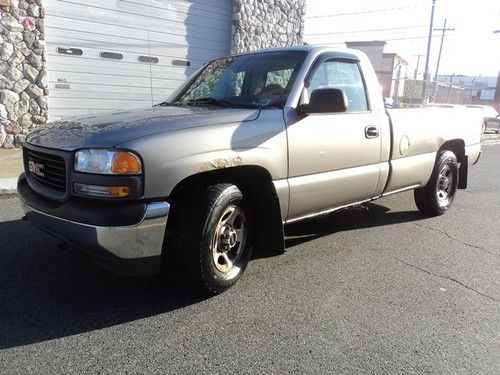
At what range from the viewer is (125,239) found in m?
2.76

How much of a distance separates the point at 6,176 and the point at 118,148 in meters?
4.73

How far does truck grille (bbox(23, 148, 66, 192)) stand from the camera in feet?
9.89

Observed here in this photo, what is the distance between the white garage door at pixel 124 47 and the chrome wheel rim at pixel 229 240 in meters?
6.92

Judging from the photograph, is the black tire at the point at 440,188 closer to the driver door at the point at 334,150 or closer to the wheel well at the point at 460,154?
the wheel well at the point at 460,154

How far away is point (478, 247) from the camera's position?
186 inches

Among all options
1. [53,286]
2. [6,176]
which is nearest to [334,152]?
[53,286]

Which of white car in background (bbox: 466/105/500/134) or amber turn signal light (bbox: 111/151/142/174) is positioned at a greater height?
amber turn signal light (bbox: 111/151/142/174)

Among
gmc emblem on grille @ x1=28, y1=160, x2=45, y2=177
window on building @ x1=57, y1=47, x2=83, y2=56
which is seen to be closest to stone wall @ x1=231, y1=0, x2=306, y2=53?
window on building @ x1=57, y1=47, x2=83, y2=56

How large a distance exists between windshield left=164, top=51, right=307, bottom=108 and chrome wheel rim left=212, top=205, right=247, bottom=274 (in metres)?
0.95

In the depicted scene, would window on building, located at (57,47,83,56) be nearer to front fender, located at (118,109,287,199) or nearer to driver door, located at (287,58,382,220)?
driver door, located at (287,58,382,220)

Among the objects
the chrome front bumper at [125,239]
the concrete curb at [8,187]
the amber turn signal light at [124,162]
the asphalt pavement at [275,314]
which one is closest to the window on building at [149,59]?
the concrete curb at [8,187]

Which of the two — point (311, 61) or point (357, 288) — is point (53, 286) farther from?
point (311, 61)

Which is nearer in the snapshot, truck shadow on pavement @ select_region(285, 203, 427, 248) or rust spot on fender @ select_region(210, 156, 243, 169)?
rust spot on fender @ select_region(210, 156, 243, 169)

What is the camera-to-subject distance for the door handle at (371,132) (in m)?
4.28
